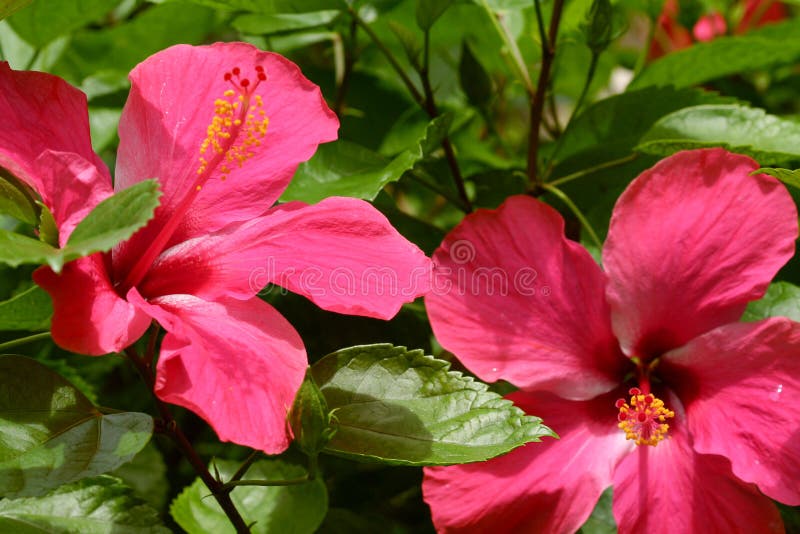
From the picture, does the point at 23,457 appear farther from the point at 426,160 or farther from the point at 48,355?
the point at 426,160

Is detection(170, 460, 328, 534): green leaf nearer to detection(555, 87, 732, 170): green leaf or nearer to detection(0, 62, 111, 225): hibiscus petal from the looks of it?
detection(0, 62, 111, 225): hibiscus petal

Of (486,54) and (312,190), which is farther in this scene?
(486,54)

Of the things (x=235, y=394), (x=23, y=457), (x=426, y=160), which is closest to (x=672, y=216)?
(x=426, y=160)

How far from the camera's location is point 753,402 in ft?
3.52

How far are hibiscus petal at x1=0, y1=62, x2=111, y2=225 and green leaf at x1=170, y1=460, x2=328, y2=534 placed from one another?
0.43 meters

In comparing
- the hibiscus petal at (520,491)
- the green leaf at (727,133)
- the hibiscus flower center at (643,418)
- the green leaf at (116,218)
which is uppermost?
the green leaf at (116,218)

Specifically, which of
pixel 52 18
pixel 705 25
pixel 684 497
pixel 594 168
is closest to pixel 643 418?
pixel 684 497

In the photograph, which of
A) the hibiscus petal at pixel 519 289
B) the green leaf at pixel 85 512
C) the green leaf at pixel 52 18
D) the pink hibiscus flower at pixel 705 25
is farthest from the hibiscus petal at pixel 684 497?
the pink hibiscus flower at pixel 705 25

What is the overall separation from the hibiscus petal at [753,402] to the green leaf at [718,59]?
58 cm

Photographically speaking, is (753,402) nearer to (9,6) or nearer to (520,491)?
(520,491)

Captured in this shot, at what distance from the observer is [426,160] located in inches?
57.5

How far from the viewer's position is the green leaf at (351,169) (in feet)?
3.92

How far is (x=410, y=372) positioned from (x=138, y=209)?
366mm

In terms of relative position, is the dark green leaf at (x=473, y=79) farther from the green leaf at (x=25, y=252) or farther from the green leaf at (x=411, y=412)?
the green leaf at (x=25, y=252)
